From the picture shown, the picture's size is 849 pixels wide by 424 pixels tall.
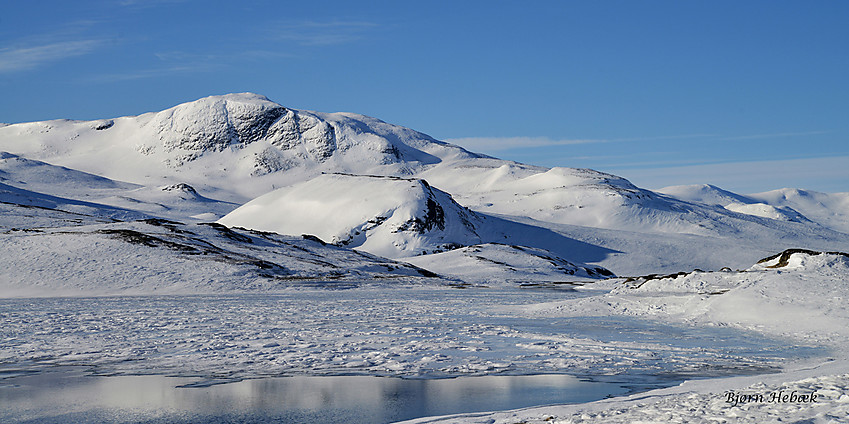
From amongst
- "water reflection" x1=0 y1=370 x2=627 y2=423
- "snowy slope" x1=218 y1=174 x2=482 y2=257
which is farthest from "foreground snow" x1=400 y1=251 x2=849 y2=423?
"snowy slope" x1=218 y1=174 x2=482 y2=257

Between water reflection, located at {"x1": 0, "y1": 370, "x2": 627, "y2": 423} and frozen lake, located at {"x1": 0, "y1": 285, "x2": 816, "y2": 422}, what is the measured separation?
34 millimetres

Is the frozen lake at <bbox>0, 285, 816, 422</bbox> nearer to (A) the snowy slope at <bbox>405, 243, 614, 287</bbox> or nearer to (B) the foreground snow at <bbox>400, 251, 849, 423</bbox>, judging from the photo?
(B) the foreground snow at <bbox>400, 251, 849, 423</bbox>

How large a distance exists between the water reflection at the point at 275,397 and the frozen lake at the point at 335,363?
0.11ft

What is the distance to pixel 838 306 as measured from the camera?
2311 centimetres

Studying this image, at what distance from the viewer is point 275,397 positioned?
1343cm

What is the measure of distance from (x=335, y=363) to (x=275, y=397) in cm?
373

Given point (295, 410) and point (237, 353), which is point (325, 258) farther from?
point (295, 410)

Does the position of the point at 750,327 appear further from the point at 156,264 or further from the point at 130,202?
the point at 130,202

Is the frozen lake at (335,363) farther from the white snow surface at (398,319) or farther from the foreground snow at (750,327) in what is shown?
the foreground snow at (750,327)

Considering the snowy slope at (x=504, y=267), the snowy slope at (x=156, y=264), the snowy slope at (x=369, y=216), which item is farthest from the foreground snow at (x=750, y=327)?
the snowy slope at (x=369, y=216)

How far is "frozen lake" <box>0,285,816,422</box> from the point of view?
12.7 metres

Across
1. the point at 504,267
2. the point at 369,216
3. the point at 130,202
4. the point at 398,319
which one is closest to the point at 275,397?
the point at 398,319

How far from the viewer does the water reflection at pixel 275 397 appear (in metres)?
11.9

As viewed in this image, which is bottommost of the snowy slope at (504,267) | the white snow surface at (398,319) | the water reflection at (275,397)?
the water reflection at (275,397)
